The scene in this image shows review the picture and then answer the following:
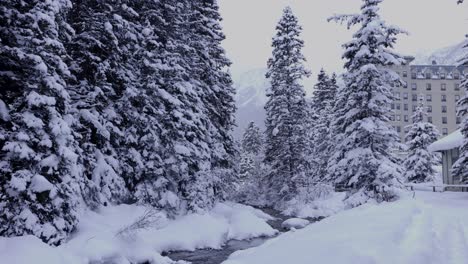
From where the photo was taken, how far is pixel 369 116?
2312 cm

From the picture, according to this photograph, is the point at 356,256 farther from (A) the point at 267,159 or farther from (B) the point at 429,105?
(B) the point at 429,105

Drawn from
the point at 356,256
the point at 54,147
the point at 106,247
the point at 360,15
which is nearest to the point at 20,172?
the point at 54,147

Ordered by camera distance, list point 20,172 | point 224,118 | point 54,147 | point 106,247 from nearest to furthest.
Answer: point 20,172
point 54,147
point 106,247
point 224,118

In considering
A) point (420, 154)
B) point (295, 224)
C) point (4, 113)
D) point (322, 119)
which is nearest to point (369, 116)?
point (295, 224)

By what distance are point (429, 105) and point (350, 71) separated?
281 ft

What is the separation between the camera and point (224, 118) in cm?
2961

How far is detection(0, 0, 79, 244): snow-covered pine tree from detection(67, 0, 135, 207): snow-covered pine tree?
2934 millimetres

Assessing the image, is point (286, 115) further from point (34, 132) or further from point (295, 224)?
point (34, 132)

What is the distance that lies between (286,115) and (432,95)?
258ft

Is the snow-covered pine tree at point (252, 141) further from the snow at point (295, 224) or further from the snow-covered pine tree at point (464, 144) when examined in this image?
the snow-covered pine tree at point (464, 144)

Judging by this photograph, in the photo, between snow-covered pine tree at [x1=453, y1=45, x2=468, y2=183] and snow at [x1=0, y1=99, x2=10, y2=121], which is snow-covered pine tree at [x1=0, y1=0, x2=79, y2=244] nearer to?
snow at [x1=0, y1=99, x2=10, y2=121]

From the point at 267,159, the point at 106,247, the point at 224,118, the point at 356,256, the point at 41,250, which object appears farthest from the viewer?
the point at 267,159

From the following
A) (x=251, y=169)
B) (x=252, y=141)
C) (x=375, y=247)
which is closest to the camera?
(x=375, y=247)

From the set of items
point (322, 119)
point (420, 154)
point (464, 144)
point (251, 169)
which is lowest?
point (251, 169)
